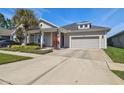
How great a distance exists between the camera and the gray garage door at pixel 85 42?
2641 cm

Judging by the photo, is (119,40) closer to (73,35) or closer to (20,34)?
(73,35)

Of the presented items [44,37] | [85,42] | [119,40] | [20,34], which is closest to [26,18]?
[20,34]

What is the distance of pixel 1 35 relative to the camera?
36.8 m

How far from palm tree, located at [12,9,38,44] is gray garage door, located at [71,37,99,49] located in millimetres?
7505

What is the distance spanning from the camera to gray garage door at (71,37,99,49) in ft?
86.6

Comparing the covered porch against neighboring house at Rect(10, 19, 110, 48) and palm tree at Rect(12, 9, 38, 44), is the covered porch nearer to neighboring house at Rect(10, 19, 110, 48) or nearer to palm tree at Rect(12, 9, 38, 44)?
neighboring house at Rect(10, 19, 110, 48)

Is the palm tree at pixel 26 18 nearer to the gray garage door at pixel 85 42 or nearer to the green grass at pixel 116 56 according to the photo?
the gray garage door at pixel 85 42

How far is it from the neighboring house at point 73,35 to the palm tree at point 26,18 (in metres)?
1.26

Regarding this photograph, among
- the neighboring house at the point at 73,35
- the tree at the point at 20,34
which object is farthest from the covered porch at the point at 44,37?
the tree at the point at 20,34

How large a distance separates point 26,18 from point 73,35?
838 centimetres

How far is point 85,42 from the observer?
27.2 metres

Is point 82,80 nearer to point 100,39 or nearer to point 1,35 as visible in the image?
point 100,39

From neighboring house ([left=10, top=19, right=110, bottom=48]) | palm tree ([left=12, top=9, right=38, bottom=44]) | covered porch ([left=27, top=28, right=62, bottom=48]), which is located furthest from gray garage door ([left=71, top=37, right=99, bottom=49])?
palm tree ([left=12, top=9, right=38, bottom=44])
